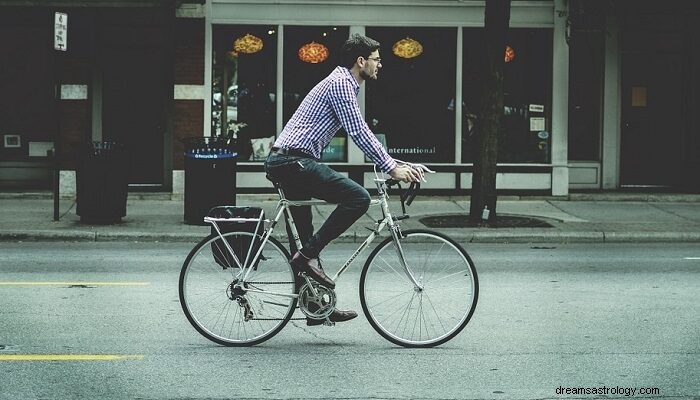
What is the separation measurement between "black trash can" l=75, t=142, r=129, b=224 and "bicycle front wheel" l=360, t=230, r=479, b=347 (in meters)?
8.04

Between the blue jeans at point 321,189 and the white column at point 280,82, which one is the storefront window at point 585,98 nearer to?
the white column at point 280,82

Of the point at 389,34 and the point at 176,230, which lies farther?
the point at 389,34

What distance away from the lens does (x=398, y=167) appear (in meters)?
7.16

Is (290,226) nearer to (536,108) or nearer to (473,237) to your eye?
(473,237)

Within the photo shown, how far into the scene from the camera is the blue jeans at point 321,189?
721cm

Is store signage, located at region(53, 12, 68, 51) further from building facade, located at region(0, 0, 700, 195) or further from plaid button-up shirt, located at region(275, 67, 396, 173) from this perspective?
plaid button-up shirt, located at region(275, 67, 396, 173)

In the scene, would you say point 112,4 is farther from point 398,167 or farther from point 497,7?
point 398,167

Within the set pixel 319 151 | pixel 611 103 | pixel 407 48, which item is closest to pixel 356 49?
pixel 319 151

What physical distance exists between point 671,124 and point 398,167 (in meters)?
14.3

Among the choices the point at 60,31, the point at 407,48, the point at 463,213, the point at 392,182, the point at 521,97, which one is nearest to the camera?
the point at 392,182

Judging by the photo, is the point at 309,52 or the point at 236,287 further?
the point at 309,52

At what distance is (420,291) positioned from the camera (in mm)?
7453

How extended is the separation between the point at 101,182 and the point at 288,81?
519 cm

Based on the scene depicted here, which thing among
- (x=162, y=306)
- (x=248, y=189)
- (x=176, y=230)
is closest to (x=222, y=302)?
(x=162, y=306)
